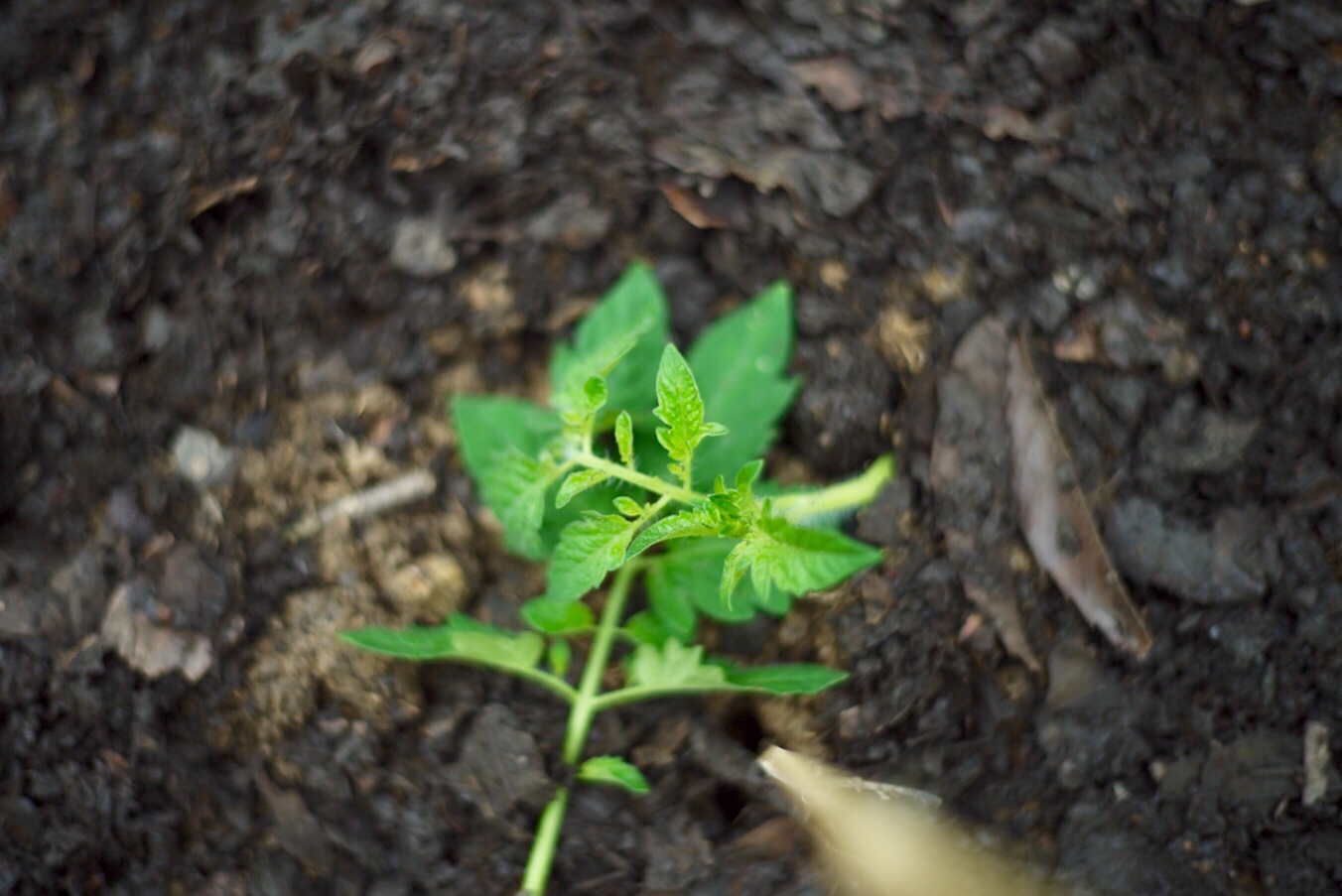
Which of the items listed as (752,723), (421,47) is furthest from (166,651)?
(421,47)

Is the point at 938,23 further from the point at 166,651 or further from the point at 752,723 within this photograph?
the point at 166,651

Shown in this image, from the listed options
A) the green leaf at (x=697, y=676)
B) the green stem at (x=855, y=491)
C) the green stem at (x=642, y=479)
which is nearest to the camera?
the green stem at (x=642, y=479)

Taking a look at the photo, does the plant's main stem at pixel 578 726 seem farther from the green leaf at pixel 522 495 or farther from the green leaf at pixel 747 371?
the green leaf at pixel 747 371

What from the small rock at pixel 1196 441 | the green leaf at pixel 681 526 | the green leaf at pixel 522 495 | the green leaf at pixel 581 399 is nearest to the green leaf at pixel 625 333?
the green leaf at pixel 581 399

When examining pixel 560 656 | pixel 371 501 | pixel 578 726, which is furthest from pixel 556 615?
pixel 371 501

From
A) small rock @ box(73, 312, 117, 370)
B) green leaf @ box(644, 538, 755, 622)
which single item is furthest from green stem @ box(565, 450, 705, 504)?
small rock @ box(73, 312, 117, 370)
